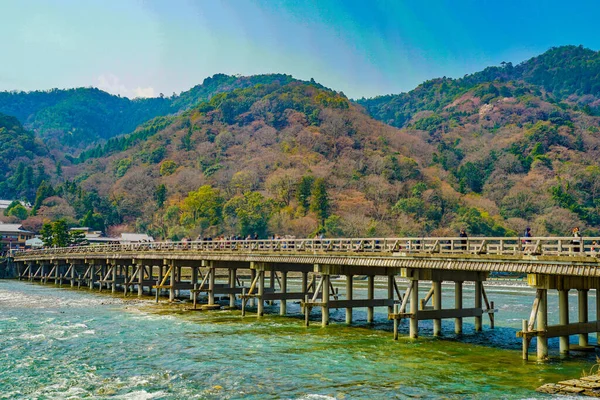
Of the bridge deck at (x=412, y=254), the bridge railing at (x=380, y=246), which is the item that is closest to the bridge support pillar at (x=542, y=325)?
the bridge deck at (x=412, y=254)

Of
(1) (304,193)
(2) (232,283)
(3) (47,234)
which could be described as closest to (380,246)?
(2) (232,283)

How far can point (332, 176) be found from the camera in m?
138

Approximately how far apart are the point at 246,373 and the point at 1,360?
33.5ft

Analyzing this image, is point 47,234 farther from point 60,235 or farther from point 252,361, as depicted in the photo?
point 252,361

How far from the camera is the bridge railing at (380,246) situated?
23.7 metres

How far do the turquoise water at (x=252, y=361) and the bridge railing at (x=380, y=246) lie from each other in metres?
4.23

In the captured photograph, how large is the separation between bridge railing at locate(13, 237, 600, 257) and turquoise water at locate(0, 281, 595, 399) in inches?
167

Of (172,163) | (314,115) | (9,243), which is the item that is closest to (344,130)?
(314,115)

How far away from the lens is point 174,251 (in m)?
48.4

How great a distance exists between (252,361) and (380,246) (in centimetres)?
1163

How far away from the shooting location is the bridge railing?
2369 centimetres

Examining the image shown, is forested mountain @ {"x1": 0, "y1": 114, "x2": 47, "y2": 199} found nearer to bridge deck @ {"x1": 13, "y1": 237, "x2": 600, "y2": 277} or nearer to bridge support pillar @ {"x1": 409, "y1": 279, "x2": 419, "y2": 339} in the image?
bridge deck @ {"x1": 13, "y1": 237, "x2": 600, "y2": 277}

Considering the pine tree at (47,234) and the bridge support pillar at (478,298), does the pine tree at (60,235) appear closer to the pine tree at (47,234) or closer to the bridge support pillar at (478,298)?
the pine tree at (47,234)

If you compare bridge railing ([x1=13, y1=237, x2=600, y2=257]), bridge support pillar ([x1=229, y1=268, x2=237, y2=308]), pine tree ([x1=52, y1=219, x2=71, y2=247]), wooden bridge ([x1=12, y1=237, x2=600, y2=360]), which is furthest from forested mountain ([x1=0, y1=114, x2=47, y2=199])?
bridge support pillar ([x1=229, y1=268, x2=237, y2=308])
